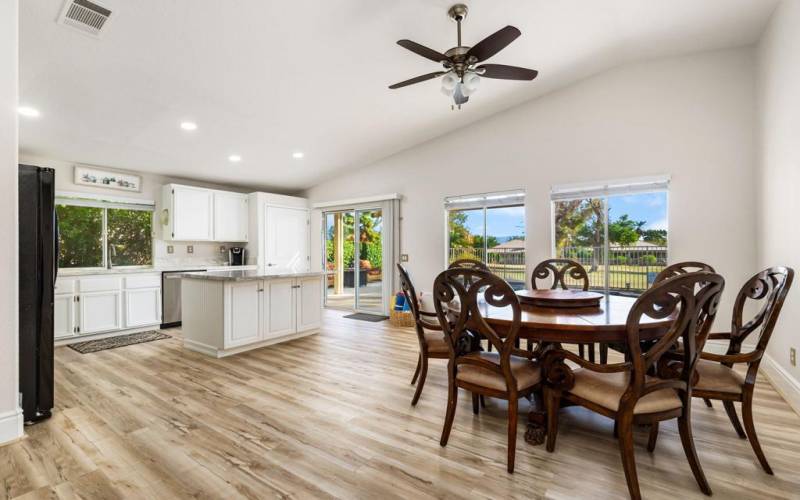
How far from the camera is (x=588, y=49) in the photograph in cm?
395

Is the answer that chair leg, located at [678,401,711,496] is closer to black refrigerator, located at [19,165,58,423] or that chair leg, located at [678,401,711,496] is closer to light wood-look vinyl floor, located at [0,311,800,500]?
light wood-look vinyl floor, located at [0,311,800,500]

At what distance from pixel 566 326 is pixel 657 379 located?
441 mm

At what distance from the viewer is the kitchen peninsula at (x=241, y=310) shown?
12.8 ft

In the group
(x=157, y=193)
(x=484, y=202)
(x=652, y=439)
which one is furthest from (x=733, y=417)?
(x=157, y=193)

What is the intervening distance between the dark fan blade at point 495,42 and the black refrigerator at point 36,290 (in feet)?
10.1

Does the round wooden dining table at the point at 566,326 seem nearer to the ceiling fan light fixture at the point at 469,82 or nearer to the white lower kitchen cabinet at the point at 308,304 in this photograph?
the ceiling fan light fixture at the point at 469,82

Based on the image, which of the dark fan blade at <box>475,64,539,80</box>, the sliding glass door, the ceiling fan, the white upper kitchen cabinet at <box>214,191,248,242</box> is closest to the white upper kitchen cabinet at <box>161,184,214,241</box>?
the white upper kitchen cabinet at <box>214,191,248,242</box>

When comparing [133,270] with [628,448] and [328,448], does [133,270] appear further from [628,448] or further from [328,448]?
[628,448]

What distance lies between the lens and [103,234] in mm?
5359

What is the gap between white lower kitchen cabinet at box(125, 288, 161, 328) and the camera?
500cm

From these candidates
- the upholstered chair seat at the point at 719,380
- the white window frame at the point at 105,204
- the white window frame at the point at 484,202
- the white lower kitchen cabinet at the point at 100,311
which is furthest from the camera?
the white window frame at the point at 484,202

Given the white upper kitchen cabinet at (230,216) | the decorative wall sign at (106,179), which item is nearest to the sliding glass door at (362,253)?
the white upper kitchen cabinet at (230,216)

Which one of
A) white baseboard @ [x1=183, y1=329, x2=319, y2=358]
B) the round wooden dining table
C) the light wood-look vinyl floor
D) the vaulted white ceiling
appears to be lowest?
the light wood-look vinyl floor

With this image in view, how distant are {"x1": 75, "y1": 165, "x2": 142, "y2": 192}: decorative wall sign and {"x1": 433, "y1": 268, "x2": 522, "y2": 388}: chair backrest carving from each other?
18.0 ft
